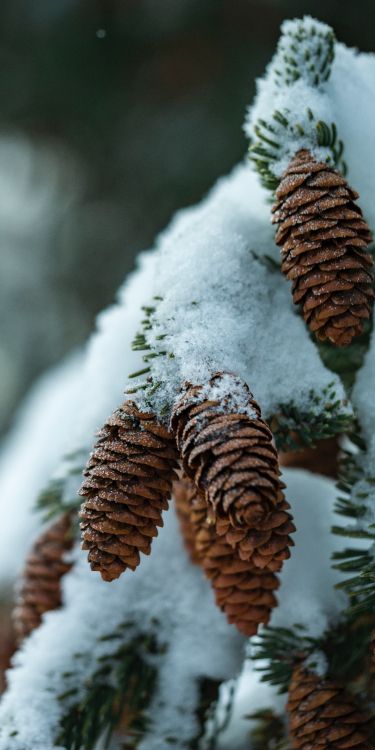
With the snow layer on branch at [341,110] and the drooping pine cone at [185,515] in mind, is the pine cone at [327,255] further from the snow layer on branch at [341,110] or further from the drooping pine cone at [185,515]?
the drooping pine cone at [185,515]

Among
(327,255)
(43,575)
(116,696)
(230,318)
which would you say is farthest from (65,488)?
(327,255)

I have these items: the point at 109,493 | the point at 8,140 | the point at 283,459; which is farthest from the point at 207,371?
the point at 8,140

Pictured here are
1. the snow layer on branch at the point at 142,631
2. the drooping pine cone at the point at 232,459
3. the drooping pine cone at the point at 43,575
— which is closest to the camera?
the drooping pine cone at the point at 232,459

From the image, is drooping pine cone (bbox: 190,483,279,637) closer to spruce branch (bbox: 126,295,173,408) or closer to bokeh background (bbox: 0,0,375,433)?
spruce branch (bbox: 126,295,173,408)

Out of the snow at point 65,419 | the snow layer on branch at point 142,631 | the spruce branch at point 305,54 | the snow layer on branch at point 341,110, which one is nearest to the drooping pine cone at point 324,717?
the snow layer on branch at point 142,631

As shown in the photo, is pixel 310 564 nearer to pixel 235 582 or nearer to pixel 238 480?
pixel 235 582

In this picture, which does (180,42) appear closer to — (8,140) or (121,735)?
(8,140)

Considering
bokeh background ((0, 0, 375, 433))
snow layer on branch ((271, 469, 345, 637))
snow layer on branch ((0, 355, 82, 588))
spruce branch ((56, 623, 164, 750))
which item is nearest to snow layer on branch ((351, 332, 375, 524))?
snow layer on branch ((271, 469, 345, 637))
